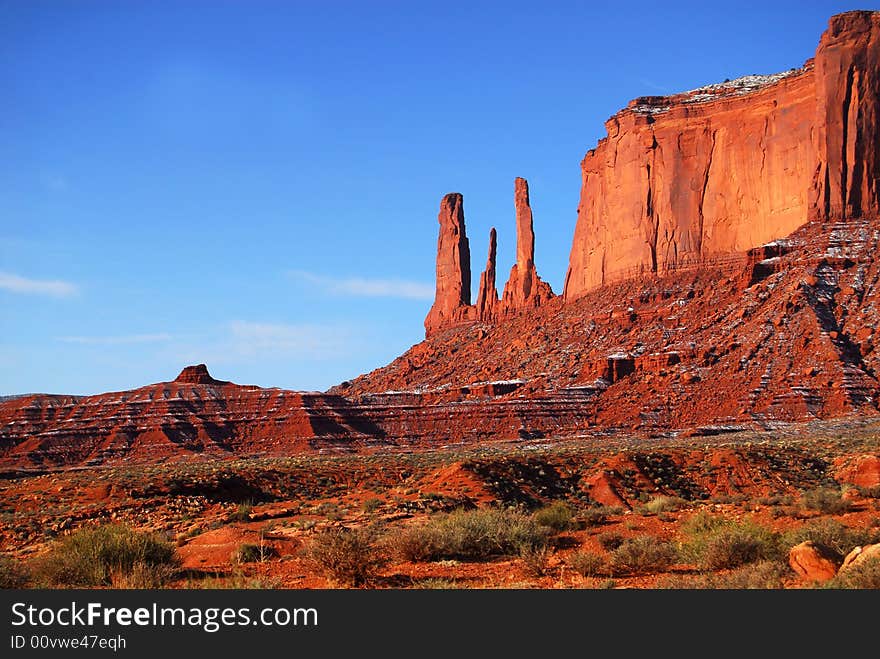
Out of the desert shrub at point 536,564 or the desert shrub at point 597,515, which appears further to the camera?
the desert shrub at point 597,515

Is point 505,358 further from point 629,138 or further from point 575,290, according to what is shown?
point 629,138

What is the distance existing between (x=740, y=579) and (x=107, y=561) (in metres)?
9.12

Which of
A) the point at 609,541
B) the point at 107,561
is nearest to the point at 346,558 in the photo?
the point at 107,561

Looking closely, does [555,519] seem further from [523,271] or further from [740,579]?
[523,271]

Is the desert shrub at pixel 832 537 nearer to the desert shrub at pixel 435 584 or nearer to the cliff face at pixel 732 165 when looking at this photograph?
the desert shrub at pixel 435 584

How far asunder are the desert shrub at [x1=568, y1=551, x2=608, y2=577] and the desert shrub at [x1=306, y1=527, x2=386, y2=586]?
2953 millimetres

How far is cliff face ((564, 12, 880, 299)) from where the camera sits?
80438 mm

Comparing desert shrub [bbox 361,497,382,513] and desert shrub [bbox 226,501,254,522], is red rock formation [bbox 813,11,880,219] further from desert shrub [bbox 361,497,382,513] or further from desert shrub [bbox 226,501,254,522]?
desert shrub [bbox 226,501,254,522]

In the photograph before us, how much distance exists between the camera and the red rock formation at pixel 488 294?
121m

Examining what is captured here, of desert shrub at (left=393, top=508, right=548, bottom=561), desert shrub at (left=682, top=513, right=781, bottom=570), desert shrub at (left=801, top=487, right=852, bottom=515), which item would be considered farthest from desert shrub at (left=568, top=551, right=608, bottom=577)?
desert shrub at (left=801, top=487, right=852, bottom=515)

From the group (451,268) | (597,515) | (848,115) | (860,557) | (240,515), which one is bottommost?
(597,515)

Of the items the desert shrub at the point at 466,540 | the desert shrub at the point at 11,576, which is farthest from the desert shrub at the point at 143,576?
the desert shrub at the point at 466,540

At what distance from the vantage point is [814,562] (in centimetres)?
1173

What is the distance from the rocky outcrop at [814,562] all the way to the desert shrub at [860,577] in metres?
0.64
